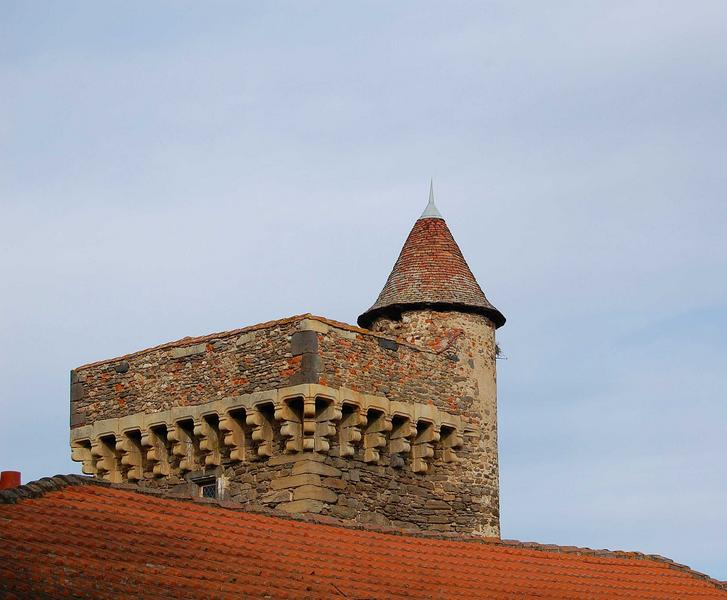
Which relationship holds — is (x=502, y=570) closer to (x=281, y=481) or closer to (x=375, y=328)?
(x=281, y=481)

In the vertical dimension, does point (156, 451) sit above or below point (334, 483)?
above

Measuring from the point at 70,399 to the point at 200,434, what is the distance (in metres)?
3.68

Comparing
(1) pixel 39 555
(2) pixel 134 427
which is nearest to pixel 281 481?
(2) pixel 134 427

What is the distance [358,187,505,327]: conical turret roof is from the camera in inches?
1121

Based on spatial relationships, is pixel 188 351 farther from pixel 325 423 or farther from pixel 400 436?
pixel 400 436

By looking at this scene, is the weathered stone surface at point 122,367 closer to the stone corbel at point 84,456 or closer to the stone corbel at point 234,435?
the stone corbel at point 84,456

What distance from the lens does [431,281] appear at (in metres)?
28.7

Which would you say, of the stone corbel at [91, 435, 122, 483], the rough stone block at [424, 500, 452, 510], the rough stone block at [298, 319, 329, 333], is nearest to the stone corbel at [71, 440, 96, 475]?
the stone corbel at [91, 435, 122, 483]

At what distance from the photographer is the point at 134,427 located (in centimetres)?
2744

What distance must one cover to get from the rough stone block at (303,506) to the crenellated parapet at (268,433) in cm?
82

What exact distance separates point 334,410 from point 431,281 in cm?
445

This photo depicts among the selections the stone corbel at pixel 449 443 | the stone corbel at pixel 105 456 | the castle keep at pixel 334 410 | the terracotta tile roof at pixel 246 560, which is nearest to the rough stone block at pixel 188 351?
the castle keep at pixel 334 410

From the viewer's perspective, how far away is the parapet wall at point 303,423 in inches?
990

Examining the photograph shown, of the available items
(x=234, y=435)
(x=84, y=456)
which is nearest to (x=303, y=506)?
(x=234, y=435)
